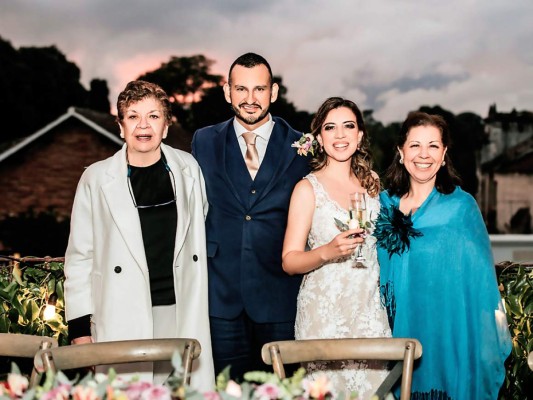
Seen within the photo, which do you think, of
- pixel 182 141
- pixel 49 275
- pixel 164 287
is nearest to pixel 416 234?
pixel 164 287

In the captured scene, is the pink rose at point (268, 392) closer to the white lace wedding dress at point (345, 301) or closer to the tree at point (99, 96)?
the white lace wedding dress at point (345, 301)

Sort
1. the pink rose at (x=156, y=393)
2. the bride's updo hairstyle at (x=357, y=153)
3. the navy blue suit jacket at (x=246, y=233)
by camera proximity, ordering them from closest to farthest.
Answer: the pink rose at (x=156, y=393)
the bride's updo hairstyle at (x=357, y=153)
the navy blue suit jacket at (x=246, y=233)

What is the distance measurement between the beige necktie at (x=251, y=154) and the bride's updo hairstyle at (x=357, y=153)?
0.28 m

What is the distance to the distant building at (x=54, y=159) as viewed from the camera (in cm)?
2308

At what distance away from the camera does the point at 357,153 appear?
3.78 m

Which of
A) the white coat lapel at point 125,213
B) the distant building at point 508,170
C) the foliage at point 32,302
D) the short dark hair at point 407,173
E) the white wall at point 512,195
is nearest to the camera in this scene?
the white coat lapel at point 125,213

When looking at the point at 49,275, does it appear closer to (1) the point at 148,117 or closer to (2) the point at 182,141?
(1) the point at 148,117

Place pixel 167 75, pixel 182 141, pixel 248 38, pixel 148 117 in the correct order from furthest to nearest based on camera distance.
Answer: pixel 167 75
pixel 248 38
pixel 182 141
pixel 148 117

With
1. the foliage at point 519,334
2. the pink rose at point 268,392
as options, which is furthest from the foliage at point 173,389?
the foliage at point 519,334

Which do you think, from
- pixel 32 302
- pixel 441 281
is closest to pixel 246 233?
pixel 441 281

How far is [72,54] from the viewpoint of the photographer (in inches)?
1288

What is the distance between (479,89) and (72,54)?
1726cm

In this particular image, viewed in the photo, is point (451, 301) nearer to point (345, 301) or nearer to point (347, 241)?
point (345, 301)

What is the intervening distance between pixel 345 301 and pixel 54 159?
21579 mm
